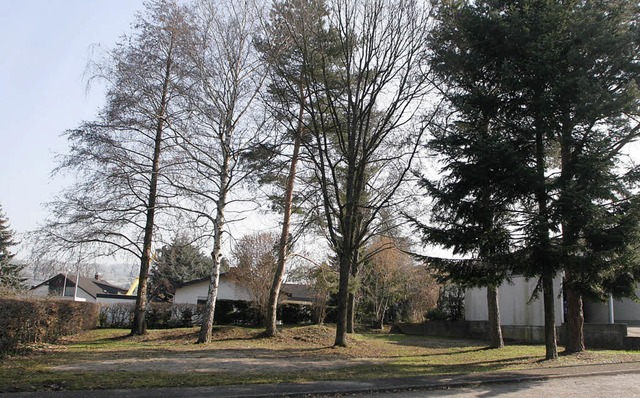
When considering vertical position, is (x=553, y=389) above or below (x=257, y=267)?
below

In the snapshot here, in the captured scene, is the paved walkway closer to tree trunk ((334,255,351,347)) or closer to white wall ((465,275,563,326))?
tree trunk ((334,255,351,347))

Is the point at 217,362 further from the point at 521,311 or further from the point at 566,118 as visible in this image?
the point at 521,311

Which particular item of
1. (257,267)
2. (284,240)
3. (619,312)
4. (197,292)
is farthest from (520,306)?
(197,292)

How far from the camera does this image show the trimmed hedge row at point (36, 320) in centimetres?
1397

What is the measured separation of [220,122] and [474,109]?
10.2 metres

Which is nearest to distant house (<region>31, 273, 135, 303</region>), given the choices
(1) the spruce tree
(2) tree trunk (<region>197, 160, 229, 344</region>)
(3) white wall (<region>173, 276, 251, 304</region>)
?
(3) white wall (<region>173, 276, 251, 304</region>)

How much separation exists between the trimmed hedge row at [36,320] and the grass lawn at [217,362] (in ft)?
1.77

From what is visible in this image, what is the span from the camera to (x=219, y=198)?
66.3ft

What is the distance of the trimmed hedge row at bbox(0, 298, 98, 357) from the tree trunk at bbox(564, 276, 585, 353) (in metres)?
16.9

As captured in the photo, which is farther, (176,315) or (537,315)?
(176,315)

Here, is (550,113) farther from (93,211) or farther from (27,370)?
(93,211)

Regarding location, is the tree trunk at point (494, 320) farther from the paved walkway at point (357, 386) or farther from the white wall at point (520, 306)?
the paved walkway at point (357, 386)

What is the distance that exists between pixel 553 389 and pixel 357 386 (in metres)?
4.14

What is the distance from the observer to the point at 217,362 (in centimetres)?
1413
